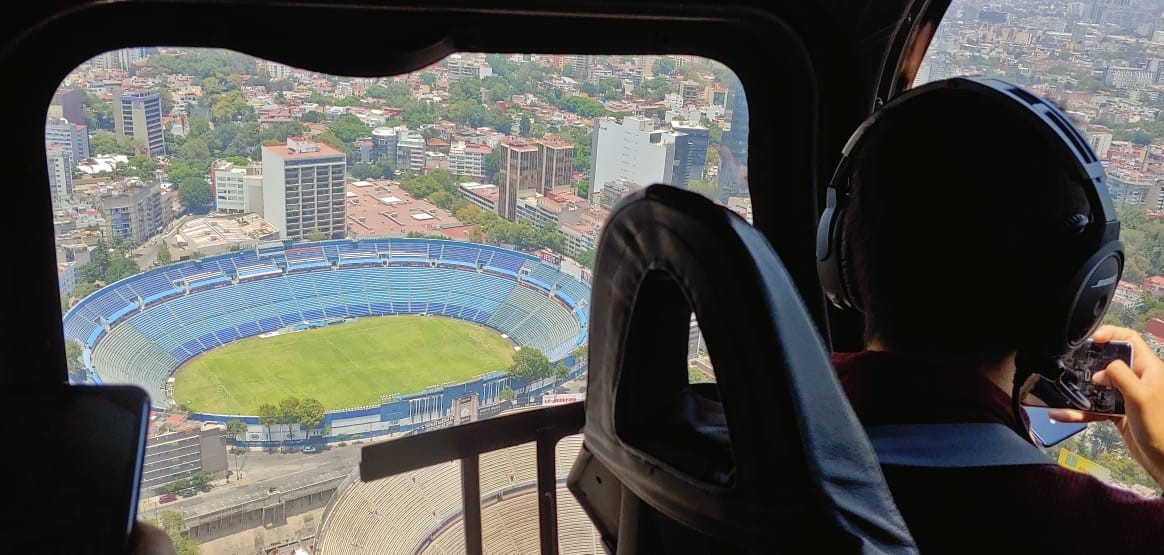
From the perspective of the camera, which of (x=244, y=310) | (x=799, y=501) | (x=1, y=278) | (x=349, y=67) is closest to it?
(x=799, y=501)

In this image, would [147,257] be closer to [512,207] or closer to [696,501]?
[512,207]

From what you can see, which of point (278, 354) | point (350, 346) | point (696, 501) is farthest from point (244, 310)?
point (696, 501)

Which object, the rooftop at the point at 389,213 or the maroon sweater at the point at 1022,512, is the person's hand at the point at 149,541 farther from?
the rooftop at the point at 389,213

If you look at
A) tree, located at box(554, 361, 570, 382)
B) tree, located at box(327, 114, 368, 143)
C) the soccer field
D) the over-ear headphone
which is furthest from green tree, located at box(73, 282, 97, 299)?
the over-ear headphone

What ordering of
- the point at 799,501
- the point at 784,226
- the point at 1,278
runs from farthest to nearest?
the point at 784,226, the point at 1,278, the point at 799,501

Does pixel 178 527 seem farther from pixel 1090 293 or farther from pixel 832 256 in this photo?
pixel 1090 293

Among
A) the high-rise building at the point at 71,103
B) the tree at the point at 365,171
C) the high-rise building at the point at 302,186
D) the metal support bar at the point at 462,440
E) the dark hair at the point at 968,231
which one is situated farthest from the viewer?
the tree at the point at 365,171

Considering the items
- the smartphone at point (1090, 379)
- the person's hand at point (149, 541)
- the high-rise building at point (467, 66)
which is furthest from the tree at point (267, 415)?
the smartphone at point (1090, 379)
